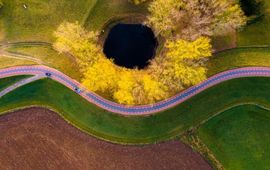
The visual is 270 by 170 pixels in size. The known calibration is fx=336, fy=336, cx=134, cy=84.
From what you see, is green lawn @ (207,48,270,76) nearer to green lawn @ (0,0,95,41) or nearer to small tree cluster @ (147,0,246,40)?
small tree cluster @ (147,0,246,40)

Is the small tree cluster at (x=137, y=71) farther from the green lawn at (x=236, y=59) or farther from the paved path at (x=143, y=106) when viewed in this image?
the green lawn at (x=236, y=59)

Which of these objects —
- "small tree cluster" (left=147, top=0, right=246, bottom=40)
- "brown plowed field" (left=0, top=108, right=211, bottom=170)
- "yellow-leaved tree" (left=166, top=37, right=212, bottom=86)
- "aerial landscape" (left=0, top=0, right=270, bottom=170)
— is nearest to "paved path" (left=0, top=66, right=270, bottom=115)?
"aerial landscape" (left=0, top=0, right=270, bottom=170)

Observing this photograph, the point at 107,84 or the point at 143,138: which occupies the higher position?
the point at 107,84

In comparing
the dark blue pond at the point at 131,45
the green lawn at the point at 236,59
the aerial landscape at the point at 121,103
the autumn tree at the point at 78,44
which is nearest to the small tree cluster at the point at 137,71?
the autumn tree at the point at 78,44

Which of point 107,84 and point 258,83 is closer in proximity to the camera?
point 107,84

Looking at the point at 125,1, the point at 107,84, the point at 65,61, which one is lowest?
the point at 107,84

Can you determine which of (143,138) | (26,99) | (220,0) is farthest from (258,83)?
(26,99)

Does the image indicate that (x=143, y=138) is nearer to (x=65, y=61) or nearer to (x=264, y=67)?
(x=65, y=61)

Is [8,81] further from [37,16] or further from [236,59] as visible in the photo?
[236,59]
